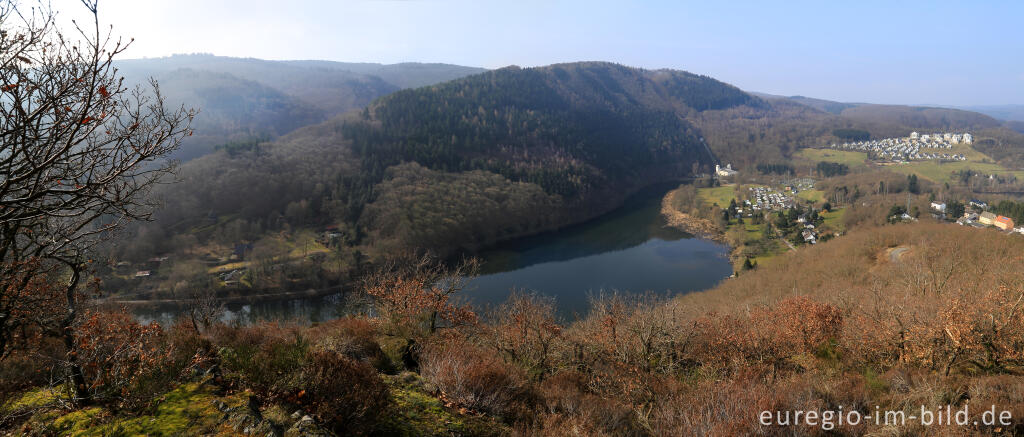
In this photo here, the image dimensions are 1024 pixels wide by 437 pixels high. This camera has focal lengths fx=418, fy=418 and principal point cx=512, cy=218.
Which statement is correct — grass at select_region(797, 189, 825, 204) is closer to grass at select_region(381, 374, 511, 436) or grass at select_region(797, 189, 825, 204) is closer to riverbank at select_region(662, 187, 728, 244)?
riverbank at select_region(662, 187, 728, 244)

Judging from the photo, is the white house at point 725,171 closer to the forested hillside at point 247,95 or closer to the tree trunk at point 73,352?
the forested hillside at point 247,95

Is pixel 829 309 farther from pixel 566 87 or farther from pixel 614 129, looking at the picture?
pixel 566 87

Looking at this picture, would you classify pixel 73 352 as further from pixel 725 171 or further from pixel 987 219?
pixel 725 171

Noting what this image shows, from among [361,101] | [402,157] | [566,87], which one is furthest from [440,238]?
[566,87]

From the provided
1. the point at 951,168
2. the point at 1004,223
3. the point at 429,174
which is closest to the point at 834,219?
the point at 1004,223

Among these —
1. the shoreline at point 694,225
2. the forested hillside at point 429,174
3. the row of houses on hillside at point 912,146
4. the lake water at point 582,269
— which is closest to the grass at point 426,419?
the lake water at point 582,269
